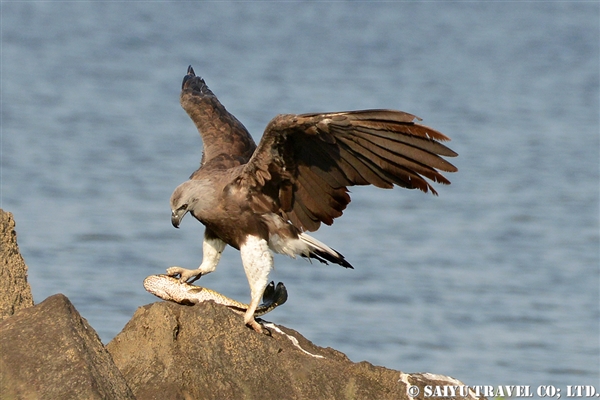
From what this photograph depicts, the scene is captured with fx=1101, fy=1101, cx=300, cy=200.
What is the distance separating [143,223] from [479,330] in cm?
504

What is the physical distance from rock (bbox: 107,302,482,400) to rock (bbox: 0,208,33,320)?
2.15 ft

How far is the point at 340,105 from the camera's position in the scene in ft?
73.4

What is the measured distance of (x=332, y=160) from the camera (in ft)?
25.1

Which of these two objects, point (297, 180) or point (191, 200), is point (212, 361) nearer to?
point (191, 200)

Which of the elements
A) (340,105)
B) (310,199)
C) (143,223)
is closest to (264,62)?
(340,105)

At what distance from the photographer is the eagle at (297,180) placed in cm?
718

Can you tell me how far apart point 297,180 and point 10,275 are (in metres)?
2.17

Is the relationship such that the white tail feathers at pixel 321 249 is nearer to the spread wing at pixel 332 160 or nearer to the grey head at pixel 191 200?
the spread wing at pixel 332 160

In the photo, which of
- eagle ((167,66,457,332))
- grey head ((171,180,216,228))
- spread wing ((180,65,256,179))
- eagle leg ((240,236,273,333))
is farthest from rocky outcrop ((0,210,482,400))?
spread wing ((180,65,256,179))

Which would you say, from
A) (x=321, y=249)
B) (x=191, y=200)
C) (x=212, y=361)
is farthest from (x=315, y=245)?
(x=212, y=361)

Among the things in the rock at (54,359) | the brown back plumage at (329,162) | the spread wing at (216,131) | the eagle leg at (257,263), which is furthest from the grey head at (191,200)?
the rock at (54,359)

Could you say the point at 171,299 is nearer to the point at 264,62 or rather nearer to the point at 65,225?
the point at 65,225

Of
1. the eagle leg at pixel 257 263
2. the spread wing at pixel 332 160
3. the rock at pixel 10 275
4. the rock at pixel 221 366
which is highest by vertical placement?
the spread wing at pixel 332 160

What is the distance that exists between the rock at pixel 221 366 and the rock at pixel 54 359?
0.65 metres
